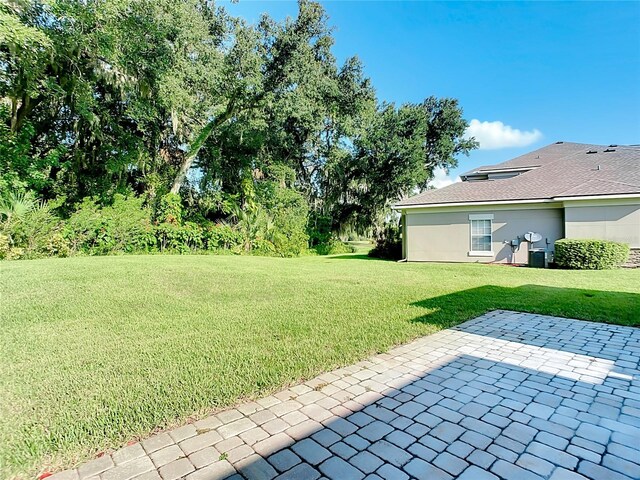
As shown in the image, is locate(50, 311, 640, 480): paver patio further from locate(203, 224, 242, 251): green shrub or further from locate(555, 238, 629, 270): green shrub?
locate(203, 224, 242, 251): green shrub

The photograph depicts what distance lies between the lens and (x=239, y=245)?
52.8ft

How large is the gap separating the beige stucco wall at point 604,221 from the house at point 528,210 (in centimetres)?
2

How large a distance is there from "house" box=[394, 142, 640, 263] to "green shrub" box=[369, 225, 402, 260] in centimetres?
128

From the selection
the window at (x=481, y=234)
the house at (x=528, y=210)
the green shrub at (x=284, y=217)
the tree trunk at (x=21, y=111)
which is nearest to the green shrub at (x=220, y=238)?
the green shrub at (x=284, y=217)

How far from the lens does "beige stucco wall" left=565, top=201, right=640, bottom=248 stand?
11.5 m

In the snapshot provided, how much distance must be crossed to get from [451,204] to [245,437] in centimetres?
1361

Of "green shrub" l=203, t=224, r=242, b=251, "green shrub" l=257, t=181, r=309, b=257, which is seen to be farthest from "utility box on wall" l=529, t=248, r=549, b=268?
"green shrub" l=203, t=224, r=242, b=251

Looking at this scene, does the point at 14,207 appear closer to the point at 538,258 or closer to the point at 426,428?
the point at 426,428

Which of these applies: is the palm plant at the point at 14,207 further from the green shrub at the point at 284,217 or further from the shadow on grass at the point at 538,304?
the shadow on grass at the point at 538,304

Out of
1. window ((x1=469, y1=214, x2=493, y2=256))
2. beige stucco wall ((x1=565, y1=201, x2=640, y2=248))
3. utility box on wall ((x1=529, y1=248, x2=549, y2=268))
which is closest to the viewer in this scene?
beige stucco wall ((x1=565, y1=201, x2=640, y2=248))

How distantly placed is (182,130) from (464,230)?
A: 14947mm

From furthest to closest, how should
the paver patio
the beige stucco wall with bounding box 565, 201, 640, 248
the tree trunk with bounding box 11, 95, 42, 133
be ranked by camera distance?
the tree trunk with bounding box 11, 95, 42, 133
the beige stucco wall with bounding box 565, 201, 640, 248
the paver patio

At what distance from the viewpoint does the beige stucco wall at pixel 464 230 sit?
42.1ft

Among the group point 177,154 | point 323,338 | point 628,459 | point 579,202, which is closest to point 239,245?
point 177,154
